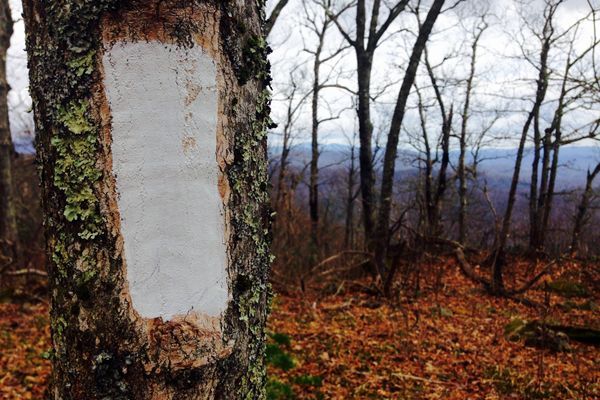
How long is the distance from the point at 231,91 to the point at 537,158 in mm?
19014

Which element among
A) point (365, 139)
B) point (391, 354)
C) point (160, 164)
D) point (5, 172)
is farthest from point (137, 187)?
point (365, 139)

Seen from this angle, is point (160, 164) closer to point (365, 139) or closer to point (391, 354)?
point (391, 354)

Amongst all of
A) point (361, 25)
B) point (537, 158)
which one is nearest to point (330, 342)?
point (361, 25)

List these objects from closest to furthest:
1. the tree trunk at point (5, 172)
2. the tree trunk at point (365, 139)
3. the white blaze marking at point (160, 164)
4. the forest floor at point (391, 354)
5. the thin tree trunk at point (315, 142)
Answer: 1. the white blaze marking at point (160, 164)
2. the forest floor at point (391, 354)
3. the tree trunk at point (5, 172)
4. the tree trunk at point (365, 139)
5. the thin tree trunk at point (315, 142)

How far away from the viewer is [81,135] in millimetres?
776

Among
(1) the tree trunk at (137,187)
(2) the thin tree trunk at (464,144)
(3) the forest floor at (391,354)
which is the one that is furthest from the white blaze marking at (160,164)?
(2) the thin tree trunk at (464,144)

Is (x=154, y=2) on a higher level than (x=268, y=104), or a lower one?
higher

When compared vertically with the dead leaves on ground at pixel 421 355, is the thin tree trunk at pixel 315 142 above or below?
above

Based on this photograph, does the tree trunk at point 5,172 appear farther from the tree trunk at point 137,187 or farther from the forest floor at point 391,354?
the tree trunk at point 137,187

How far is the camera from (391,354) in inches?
186

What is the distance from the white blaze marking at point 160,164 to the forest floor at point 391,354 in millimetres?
3179

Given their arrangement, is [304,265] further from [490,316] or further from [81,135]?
[81,135]

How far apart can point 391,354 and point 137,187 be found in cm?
451

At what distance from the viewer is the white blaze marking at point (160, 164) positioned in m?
0.76
